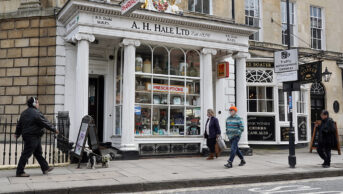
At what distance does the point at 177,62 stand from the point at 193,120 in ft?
7.50

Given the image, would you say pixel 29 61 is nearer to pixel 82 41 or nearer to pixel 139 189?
pixel 82 41

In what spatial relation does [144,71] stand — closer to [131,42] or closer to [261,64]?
[131,42]

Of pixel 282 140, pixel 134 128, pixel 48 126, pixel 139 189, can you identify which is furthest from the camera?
pixel 282 140

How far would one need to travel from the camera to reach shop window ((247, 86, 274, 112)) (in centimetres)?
1669

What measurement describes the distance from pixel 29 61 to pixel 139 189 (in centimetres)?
750

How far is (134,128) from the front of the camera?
1210 cm

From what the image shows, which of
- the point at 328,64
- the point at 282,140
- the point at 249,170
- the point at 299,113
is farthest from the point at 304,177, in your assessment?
the point at 328,64

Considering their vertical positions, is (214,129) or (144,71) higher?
(144,71)

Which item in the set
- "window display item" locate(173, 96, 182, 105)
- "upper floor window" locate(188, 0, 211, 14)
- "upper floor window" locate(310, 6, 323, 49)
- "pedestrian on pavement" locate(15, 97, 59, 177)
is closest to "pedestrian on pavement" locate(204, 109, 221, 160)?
"window display item" locate(173, 96, 182, 105)

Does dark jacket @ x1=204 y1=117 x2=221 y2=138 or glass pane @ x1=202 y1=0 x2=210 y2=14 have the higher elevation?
glass pane @ x1=202 y1=0 x2=210 y2=14

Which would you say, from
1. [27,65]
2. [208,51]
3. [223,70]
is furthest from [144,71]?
[27,65]

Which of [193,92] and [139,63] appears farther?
[193,92]

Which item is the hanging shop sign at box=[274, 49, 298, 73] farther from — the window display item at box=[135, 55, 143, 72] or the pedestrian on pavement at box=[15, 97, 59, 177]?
the pedestrian on pavement at box=[15, 97, 59, 177]

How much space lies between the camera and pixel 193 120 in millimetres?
13273
